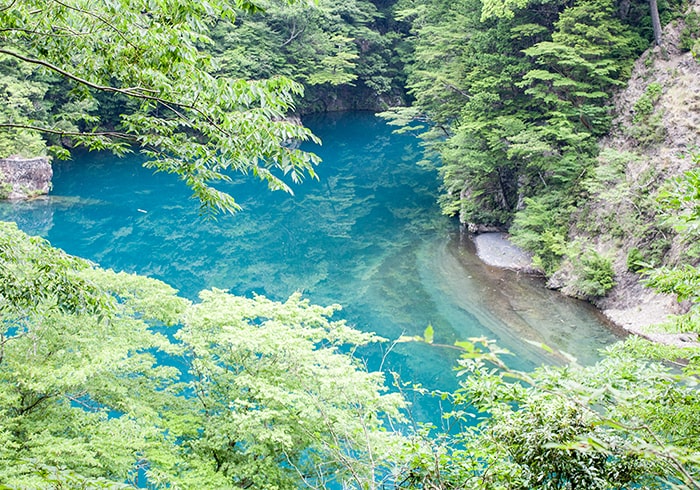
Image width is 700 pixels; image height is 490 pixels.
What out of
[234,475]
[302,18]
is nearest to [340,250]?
[234,475]

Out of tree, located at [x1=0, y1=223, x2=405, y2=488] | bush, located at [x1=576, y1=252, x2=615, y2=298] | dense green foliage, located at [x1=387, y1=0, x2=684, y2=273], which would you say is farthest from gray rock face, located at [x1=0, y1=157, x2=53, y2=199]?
bush, located at [x1=576, y1=252, x2=615, y2=298]

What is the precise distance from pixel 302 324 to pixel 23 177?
16.2m

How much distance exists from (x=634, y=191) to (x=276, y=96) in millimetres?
10367

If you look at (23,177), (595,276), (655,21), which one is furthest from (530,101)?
(23,177)

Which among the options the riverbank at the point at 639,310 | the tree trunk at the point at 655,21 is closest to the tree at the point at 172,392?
the riverbank at the point at 639,310

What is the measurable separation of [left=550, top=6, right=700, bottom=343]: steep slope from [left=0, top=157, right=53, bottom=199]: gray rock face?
59.7 feet

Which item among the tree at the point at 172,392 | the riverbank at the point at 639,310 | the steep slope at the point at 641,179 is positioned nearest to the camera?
the tree at the point at 172,392

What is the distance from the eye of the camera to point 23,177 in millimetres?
18906

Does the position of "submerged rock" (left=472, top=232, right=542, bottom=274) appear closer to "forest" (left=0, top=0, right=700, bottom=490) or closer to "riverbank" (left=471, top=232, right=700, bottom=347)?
"riverbank" (left=471, top=232, right=700, bottom=347)

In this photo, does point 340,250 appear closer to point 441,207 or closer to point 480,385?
point 441,207

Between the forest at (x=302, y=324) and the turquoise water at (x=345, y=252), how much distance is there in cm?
135

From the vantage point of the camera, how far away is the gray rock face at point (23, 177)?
1839 centimetres

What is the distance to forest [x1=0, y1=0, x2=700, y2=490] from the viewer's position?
9.18ft

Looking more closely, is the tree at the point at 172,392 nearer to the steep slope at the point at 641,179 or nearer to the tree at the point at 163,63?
the tree at the point at 163,63
